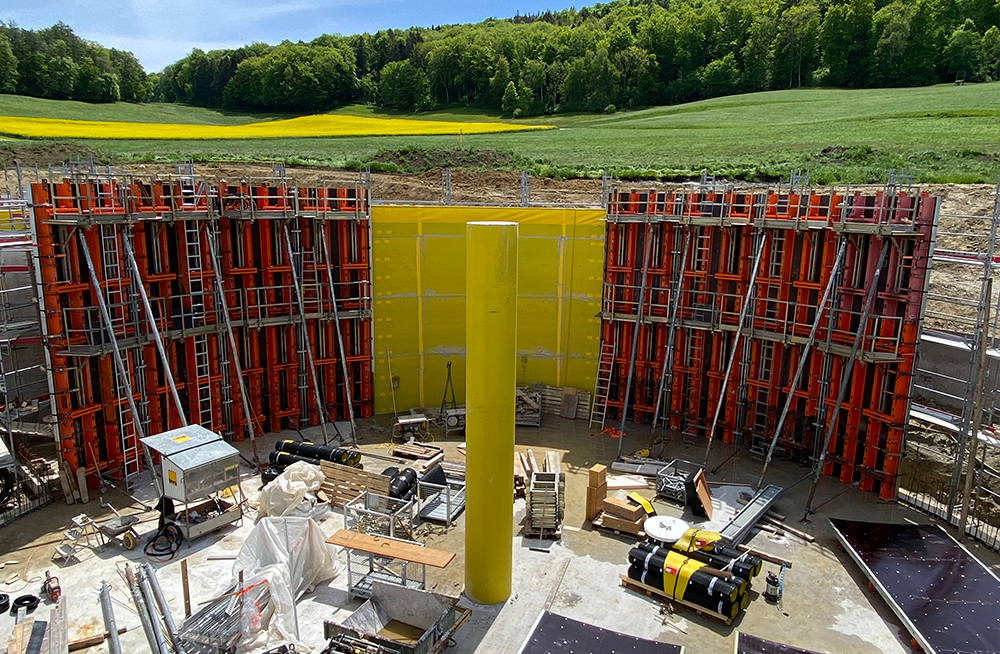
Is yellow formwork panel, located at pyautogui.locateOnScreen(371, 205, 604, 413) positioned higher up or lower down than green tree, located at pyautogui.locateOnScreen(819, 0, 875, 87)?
lower down

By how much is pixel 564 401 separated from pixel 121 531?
11.6 meters

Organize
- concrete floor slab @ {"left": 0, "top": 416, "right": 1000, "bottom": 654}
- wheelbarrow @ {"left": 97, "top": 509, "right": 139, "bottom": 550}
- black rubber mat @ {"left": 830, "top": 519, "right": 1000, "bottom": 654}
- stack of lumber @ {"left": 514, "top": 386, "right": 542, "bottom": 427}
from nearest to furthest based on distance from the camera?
black rubber mat @ {"left": 830, "top": 519, "right": 1000, "bottom": 654} < concrete floor slab @ {"left": 0, "top": 416, "right": 1000, "bottom": 654} < wheelbarrow @ {"left": 97, "top": 509, "right": 139, "bottom": 550} < stack of lumber @ {"left": 514, "top": 386, "right": 542, "bottom": 427}

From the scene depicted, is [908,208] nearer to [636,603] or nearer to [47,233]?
[636,603]

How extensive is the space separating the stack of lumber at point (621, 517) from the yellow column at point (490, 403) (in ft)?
9.78

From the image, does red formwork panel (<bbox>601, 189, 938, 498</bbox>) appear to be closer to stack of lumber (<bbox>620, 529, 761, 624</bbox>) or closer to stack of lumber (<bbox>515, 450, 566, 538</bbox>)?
stack of lumber (<bbox>515, 450, 566, 538</bbox>)

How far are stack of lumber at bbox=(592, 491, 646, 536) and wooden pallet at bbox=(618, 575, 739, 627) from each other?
144 centimetres

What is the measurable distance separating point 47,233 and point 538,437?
12.3 meters

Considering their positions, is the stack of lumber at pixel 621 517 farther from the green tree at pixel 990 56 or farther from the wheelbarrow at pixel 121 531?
the green tree at pixel 990 56

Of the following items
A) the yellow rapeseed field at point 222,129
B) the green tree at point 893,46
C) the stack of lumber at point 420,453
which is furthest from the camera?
the green tree at point 893,46

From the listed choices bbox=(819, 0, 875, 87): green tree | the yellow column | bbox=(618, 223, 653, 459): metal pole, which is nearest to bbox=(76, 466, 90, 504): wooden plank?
the yellow column

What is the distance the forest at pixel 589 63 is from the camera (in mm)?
69438

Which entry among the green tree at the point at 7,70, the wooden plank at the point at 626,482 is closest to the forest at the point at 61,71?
the green tree at the point at 7,70

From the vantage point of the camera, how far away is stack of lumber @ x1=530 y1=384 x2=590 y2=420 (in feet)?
65.0

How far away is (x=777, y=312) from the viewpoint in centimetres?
1694
